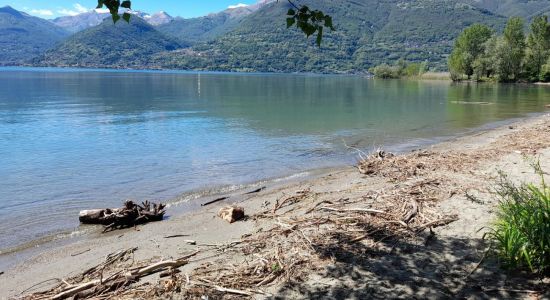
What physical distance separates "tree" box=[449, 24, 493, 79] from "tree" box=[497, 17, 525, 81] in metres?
8.56

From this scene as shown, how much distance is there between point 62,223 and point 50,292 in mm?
4992

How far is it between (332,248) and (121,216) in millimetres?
5715

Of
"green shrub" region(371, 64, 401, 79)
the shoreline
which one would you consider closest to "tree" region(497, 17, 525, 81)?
"green shrub" region(371, 64, 401, 79)

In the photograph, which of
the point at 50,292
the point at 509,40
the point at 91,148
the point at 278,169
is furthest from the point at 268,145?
the point at 509,40

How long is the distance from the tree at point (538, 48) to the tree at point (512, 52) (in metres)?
2.03

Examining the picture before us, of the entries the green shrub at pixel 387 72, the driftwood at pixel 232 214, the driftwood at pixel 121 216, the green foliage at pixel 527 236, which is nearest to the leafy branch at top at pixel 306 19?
the green foliage at pixel 527 236

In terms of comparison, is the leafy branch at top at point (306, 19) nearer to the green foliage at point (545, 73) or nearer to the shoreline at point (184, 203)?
the shoreline at point (184, 203)

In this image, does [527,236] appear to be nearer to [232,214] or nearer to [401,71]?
[232,214]

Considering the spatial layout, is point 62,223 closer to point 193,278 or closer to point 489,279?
point 193,278

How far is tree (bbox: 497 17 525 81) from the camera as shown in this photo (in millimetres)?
112062

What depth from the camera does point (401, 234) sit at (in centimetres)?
805

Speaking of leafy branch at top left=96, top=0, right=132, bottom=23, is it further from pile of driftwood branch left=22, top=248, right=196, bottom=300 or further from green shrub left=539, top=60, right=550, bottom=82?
green shrub left=539, top=60, right=550, bottom=82

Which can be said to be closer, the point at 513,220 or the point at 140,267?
the point at 513,220

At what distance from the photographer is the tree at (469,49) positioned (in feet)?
404
